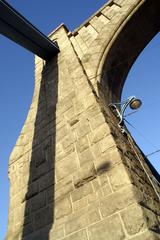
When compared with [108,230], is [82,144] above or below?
above

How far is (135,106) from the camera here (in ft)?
12.6

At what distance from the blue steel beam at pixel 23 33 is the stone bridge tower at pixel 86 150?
26 centimetres

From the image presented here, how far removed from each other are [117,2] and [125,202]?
449 centimetres

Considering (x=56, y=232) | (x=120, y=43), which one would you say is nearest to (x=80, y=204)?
(x=56, y=232)

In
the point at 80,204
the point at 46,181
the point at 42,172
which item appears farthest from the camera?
the point at 42,172

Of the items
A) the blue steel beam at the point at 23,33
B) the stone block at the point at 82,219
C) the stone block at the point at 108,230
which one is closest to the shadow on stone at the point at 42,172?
the stone block at the point at 82,219

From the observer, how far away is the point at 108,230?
97.5 inches

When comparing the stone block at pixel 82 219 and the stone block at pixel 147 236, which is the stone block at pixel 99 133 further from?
the stone block at pixel 147 236

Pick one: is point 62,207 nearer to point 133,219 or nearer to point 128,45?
point 133,219

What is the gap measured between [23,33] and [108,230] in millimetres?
4138

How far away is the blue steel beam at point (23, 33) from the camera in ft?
16.0

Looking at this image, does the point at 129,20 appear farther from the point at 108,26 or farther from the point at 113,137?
the point at 113,137

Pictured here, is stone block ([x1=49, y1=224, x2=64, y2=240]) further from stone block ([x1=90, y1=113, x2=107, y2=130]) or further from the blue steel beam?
the blue steel beam

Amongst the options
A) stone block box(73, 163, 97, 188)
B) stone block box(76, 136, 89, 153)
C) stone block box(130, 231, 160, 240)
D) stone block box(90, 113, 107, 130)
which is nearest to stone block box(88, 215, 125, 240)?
stone block box(130, 231, 160, 240)
